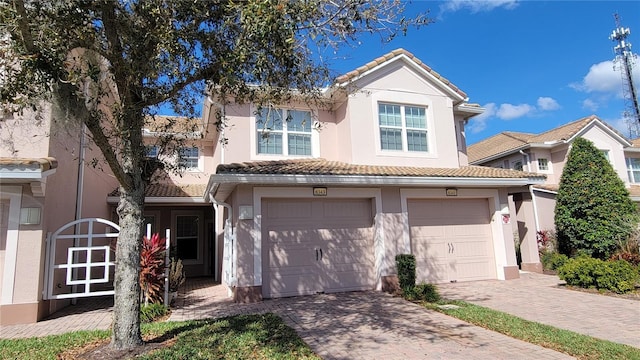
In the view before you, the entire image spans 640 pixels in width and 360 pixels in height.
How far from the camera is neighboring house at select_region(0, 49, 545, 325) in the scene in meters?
8.63

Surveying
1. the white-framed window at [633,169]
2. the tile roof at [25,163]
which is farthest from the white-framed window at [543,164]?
the tile roof at [25,163]

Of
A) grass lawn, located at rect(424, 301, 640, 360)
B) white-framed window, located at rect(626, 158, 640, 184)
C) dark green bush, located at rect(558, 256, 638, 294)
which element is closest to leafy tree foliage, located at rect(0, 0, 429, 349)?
grass lawn, located at rect(424, 301, 640, 360)

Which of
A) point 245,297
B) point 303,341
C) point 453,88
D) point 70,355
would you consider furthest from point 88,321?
point 453,88

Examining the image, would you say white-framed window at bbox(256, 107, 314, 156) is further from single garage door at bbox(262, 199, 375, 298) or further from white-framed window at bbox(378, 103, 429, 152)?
single garage door at bbox(262, 199, 375, 298)

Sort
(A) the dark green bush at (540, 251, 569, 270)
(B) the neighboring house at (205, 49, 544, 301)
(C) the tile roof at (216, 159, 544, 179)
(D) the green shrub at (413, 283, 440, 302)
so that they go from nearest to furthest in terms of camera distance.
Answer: (D) the green shrub at (413, 283, 440, 302) → (C) the tile roof at (216, 159, 544, 179) → (B) the neighboring house at (205, 49, 544, 301) → (A) the dark green bush at (540, 251, 569, 270)

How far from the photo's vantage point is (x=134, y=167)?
20.6 feet

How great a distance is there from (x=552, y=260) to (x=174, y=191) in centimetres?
1505

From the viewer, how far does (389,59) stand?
1362 centimetres

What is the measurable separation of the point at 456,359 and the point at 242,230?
6290mm

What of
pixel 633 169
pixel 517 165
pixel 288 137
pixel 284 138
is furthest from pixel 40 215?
pixel 633 169

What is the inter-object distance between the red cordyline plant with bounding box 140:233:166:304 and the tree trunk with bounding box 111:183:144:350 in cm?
320

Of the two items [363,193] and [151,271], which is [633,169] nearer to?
[363,193]

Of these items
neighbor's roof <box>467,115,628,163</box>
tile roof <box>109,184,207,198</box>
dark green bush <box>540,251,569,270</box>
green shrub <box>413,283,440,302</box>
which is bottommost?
green shrub <box>413,283,440,302</box>

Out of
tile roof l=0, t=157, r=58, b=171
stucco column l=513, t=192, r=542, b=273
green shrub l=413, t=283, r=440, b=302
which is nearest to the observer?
tile roof l=0, t=157, r=58, b=171
